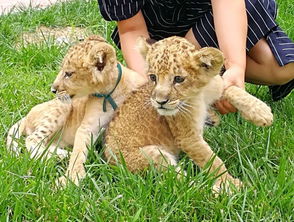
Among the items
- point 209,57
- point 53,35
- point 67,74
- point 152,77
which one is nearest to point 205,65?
point 209,57

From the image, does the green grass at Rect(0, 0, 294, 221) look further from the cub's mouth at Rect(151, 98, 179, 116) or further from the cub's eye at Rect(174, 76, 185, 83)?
the cub's eye at Rect(174, 76, 185, 83)

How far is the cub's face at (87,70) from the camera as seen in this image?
3129 mm

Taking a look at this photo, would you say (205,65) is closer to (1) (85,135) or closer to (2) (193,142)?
(2) (193,142)

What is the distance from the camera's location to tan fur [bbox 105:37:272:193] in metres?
2.83

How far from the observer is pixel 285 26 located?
5258 mm

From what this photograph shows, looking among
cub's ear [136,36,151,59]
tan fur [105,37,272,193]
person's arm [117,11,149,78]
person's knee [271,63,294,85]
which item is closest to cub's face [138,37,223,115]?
tan fur [105,37,272,193]

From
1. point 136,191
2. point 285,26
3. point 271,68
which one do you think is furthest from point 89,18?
point 136,191

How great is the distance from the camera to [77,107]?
3.53 metres

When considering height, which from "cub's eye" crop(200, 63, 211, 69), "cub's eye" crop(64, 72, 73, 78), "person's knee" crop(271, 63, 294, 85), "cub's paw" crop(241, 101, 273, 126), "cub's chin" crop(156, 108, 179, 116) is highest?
"cub's eye" crop(200, 63, 211, 69)

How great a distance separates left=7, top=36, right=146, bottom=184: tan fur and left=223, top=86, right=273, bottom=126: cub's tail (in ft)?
1.76

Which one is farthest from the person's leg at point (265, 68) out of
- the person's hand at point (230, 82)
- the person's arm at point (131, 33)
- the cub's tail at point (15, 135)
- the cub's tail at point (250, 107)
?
the cub's tail at point (15, 135)

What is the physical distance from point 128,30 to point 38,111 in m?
0.76

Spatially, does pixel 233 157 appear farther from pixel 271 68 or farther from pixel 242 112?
pixel 271 68

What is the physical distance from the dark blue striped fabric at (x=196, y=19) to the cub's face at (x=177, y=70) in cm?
99
